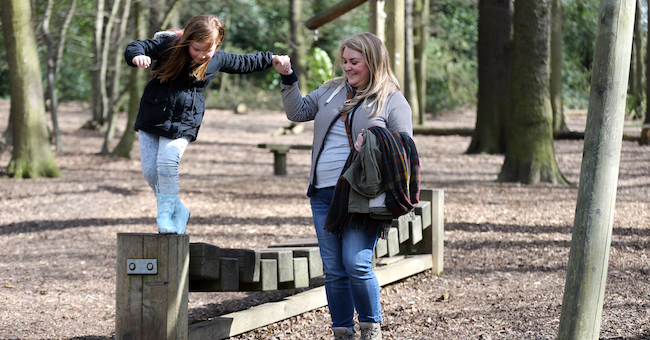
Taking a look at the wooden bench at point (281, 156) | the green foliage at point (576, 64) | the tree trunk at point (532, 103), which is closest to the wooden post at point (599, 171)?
the tree trunk at point (532, 103)

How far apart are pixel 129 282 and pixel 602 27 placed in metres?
2.51

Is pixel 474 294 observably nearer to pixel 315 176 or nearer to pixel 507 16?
pixel 315 176

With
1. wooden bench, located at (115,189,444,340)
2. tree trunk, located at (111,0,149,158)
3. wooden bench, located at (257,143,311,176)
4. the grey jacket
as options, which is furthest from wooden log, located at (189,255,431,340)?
tree trunk, located at (111,0,149,158)

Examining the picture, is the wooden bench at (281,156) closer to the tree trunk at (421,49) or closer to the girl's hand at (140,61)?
the girl's hand at (140,61)

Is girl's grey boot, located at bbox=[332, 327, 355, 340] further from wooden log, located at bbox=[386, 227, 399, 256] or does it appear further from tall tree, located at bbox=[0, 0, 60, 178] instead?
tall tree, located at bbox=[0, 0, 60, 178]

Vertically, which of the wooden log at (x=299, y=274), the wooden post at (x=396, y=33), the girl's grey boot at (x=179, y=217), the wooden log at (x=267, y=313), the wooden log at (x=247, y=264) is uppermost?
the wooden post at (x=396, y=33)

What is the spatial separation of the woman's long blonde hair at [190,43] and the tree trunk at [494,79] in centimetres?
1030

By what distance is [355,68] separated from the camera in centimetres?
311

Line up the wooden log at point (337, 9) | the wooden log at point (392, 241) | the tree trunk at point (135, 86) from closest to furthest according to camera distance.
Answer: the wooden log at point (392, 241) < the wooden log at point (337, 9) < the tree trunk at point (135, 86)

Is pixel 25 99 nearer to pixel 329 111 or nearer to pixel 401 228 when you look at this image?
pixel 401 228

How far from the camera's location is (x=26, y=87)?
10.2 meters

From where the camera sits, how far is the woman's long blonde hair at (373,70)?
3062mm

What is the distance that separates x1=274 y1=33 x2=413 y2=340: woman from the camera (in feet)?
10.0

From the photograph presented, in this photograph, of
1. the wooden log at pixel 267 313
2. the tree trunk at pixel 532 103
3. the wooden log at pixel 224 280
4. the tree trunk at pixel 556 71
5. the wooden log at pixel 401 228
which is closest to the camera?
the wooden log at pixel 224 280
